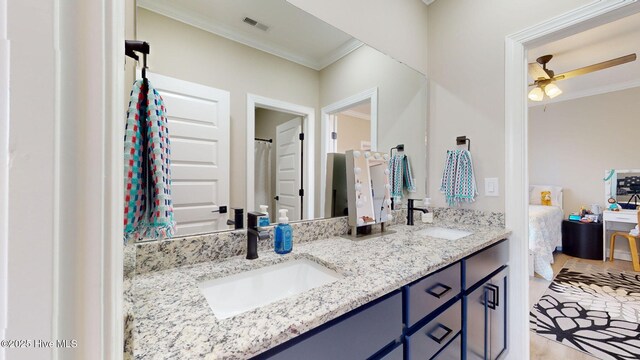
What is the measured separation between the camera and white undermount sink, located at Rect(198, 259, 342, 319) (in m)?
0.80

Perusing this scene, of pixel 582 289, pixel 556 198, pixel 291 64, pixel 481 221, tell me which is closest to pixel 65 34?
pixel 291 64

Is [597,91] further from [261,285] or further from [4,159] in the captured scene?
[4,159]

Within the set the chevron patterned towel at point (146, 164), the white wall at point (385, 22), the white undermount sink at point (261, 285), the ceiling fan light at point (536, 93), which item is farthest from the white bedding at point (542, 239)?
the chevron patterned towel at point (146, 164)

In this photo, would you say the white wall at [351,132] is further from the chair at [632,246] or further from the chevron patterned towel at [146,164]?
the chair at [632,246]

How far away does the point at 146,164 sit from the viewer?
26.4 inches

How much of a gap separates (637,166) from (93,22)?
5674 millimetres

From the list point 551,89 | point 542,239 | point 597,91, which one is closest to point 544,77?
point 551,89

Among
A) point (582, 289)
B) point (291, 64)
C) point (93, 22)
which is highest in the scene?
point (291, 64)

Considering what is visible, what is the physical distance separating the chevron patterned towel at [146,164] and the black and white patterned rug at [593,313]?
261 centimetres

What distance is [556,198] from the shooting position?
4008mm

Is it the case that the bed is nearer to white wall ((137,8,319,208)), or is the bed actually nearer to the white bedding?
the white bedding

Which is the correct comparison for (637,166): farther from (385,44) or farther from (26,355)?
(26,355)

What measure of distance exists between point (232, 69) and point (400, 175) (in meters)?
1.32

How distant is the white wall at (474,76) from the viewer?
1552mm
